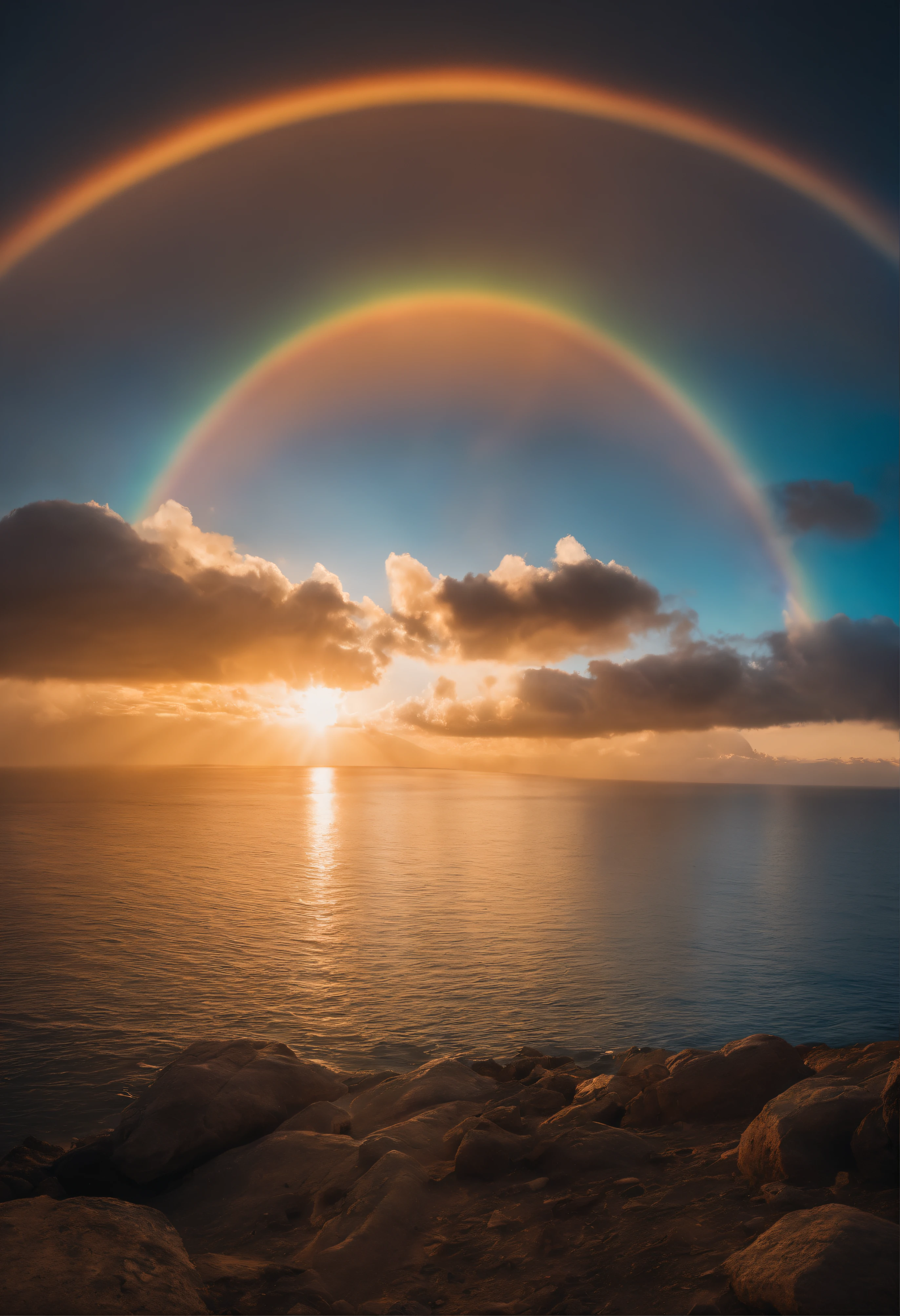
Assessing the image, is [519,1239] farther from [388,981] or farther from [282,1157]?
[388,981]

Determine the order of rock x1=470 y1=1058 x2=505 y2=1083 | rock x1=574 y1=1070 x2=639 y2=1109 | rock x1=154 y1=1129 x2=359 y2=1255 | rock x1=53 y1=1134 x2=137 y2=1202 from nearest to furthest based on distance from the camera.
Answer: rock x1=154 y1=1129 x2=359 y2=1255
rock x1=53 y1=1134 x2=137 y2=1202
rock x1=574 y1=1070 x2=639 y2=1109
rock x1=470 y1=1058 x2=505 y2=1083

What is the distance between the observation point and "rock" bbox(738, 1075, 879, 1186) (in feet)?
36.7

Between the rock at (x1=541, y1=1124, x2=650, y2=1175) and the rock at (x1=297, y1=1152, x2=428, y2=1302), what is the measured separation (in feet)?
8.74

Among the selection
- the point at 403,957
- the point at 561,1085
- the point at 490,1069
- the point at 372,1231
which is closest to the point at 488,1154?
the point at 372,1231

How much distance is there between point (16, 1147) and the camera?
745 inches

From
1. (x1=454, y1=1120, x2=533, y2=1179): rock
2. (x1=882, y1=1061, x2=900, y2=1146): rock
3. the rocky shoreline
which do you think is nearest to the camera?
the rocky shoreline

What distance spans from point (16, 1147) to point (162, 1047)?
990 cm

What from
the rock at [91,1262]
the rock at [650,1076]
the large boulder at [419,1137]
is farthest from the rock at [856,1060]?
the rock at [91,1262]

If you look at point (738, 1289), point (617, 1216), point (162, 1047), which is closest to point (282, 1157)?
point (617, 1216)

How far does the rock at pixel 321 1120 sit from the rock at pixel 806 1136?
10421 millimetres

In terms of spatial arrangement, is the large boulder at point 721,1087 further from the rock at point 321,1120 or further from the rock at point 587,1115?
the rock at point 321,1120

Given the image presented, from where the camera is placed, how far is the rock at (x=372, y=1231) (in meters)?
11.4

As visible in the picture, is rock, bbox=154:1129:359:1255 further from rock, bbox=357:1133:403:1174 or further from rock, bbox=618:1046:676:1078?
rock, bbox=618:1046:676:1078

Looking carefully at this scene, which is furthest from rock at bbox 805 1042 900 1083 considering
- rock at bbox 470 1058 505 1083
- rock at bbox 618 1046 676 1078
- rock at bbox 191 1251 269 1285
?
rock at bbox 191 1251 269 1285
